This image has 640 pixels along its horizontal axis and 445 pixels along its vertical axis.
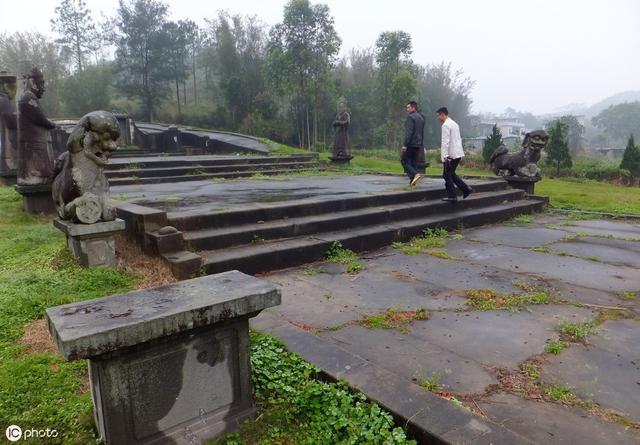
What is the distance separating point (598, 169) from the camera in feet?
55.2

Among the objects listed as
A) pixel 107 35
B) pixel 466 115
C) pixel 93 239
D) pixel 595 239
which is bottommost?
pixel 595 239

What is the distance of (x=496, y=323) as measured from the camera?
10.8 feet

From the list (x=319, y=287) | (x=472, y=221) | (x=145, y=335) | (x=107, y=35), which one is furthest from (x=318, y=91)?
(x=145, y=335)

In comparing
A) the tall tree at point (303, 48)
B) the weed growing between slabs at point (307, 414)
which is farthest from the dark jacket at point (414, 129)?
the tall tree at point (303, 48)

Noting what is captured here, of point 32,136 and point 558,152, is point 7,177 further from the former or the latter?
point 558,152

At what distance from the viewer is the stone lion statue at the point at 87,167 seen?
3.89 metres

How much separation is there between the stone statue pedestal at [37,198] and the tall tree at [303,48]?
64.2ft

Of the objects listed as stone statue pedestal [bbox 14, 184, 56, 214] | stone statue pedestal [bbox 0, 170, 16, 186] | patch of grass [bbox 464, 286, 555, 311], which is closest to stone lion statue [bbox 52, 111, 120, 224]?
stone statue pedestal [bbox 14, 184, 56, 214]

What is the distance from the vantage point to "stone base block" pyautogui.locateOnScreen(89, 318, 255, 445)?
5.82 feet

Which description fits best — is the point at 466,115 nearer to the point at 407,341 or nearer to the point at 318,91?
the point at 318,91

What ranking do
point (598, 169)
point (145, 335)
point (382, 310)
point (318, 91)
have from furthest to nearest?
point (318, 91)
point (598, 169)
point (382, 310)
point (145, 335)

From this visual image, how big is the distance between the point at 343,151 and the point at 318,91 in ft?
41.9

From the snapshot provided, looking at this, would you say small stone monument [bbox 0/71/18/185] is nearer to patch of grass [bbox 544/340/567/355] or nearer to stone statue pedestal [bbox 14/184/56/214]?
stone statue pedestal [bbox 14/184/56/214]

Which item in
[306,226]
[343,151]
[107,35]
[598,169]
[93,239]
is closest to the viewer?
[93,239]
